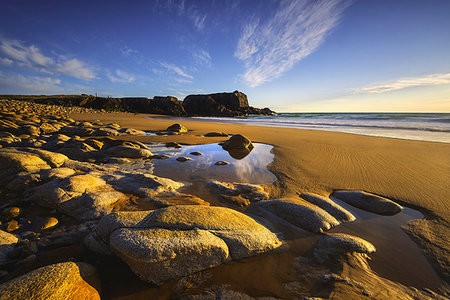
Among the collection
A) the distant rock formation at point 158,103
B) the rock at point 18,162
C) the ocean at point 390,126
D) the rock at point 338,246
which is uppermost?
the distant rock formation at point 158,103

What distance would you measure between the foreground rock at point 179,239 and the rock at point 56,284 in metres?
0.27

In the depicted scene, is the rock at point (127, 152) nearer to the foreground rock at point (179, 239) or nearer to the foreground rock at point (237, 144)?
the foreground rock at point (237, 144)

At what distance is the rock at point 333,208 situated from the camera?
8.76ft

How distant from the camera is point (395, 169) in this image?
14.9ft

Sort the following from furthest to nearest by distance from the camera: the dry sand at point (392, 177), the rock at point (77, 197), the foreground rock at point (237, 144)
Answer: the foreground rock at point (237, 144) → the rock at point (77, 197) → the dry sand at point (392, 177)

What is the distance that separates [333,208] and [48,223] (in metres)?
4.27

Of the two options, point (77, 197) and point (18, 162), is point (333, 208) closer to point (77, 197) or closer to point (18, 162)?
point (77, 197)

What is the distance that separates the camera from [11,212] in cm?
246

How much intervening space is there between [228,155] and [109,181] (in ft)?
12.4

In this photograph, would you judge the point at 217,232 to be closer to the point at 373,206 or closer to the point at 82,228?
the point at 82,228

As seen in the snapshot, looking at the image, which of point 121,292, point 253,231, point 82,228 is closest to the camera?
point 121,292

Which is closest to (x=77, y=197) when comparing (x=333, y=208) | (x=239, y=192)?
(x=239, y=192)

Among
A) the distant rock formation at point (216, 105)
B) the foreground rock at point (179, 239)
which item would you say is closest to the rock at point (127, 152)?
the foreground rock at point (179, 239)

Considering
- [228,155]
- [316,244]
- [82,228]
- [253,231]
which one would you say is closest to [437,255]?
[316,244]
